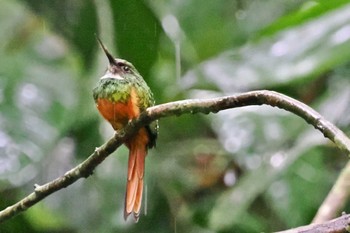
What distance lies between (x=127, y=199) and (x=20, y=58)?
3.00ft

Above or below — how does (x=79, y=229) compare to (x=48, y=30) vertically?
below

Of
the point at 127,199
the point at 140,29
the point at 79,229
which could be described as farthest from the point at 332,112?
the point at 127,199

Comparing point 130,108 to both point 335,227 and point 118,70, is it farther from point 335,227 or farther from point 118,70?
point 335,227

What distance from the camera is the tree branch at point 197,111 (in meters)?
0.64

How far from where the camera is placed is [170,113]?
2.35ft

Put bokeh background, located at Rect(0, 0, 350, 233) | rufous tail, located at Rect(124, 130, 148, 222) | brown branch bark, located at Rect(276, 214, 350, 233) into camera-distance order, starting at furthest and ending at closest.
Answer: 1. bokeh background, located at Rect(0, 0, 350, 233)
2. rufous tail, located at Rect(124, 130, 148, 222)
3. brown branch bark, located at Rect(276, 214, 350, 233)

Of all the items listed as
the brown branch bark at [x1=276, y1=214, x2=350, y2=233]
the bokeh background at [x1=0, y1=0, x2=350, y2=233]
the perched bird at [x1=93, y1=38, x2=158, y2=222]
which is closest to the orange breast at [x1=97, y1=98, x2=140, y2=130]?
the perched bird at [x1=93, y1=38, x2=158, y2=222]

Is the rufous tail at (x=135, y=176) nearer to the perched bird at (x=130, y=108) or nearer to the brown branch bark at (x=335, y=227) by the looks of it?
the perched bird at (x=130, y=108)

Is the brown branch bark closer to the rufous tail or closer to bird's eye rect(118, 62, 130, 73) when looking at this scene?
the rufous tail

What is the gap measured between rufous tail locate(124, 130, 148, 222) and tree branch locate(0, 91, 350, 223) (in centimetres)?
4

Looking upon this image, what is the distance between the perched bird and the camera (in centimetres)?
79

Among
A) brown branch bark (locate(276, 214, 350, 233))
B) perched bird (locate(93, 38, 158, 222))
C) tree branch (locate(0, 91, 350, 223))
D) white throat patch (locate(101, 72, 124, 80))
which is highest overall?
white throat patch (locate(101, 72, 124, 80))

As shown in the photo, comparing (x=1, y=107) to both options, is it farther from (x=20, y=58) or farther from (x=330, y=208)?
(x=330, y=208)

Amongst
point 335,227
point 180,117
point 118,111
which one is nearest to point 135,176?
point 118,111
